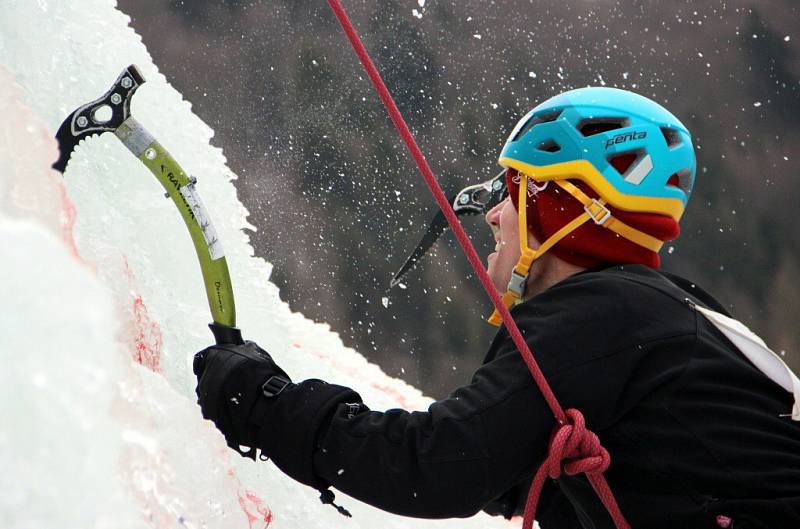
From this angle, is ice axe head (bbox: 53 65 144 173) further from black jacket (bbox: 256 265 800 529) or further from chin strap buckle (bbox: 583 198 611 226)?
chin strap buckle (bbox: 583 198 611 226)

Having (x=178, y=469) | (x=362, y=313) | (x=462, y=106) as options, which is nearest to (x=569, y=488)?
(x=178, y=469)

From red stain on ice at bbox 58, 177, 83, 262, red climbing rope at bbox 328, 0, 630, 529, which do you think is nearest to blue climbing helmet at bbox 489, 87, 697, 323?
red climbing rope at bbox 328, 0, 630, 529

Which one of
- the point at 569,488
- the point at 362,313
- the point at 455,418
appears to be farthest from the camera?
the point at 362,313

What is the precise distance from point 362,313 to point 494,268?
4321 mm

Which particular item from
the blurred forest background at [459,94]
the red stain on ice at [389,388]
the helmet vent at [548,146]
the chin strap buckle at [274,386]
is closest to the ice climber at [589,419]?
the chin strap buckle at [274,386]

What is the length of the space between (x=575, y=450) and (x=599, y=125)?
489mm

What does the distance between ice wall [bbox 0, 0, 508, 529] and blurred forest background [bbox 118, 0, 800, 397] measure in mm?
2577

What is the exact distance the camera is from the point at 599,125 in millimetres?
1345

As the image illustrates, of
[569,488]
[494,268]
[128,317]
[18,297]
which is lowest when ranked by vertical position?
[18,297]

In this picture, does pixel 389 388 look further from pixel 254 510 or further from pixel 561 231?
pixel 561 231

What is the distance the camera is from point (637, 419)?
1.16m

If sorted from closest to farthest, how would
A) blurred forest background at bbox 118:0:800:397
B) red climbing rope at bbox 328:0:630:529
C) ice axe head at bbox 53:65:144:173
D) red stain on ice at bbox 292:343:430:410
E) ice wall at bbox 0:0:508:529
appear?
ice wall at bbox 0:0:508:529 → red climbing rope at bbox 328:0:630:529 → ice axe head at bbox 53:65:144:173 → red stain on ice at bbox 292:343:430:410 → blurred forest background at bbox 118:0:800:397

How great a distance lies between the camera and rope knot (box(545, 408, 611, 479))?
3.58 ft

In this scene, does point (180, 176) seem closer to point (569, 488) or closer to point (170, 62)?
point (569, 488)
